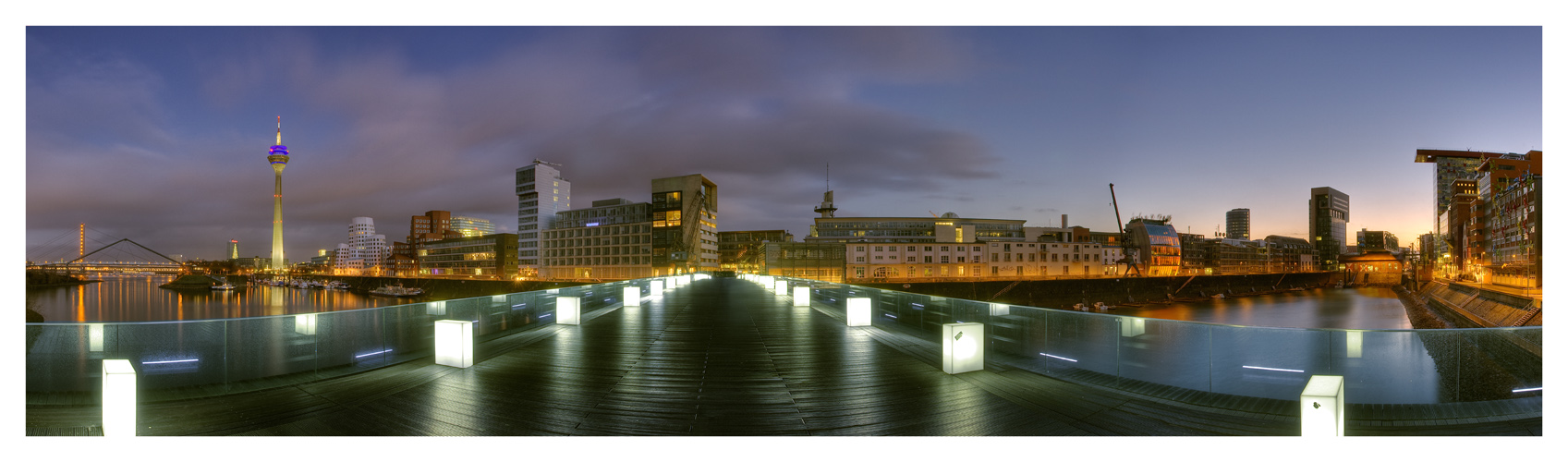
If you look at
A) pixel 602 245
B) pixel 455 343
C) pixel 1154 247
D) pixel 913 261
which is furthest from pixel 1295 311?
pixel 602 245

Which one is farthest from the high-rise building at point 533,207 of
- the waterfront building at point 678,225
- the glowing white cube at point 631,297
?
the glowing white cube at point 631,297

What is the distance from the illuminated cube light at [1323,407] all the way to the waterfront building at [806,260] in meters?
76.1

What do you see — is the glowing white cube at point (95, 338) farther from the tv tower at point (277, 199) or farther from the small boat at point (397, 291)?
the tv tower at point (277, 199)

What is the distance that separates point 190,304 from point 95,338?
106 m

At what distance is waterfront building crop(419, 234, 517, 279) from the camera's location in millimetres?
124625

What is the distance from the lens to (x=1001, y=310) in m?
8.23

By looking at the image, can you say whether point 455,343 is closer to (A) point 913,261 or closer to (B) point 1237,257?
(A) point 913,261

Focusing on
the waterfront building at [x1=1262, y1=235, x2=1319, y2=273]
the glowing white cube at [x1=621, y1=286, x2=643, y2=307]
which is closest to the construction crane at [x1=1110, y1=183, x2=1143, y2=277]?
the waterfront building at [x1=1262, y1=235, x2=1319, y2=273]

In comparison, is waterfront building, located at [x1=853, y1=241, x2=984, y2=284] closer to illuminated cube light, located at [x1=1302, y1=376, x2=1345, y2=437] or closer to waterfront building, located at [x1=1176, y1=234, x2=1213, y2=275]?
waterfront building, located at [x1=1176, y1=234, x2=1213, y2=275]

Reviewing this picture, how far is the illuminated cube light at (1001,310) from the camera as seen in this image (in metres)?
8.05
